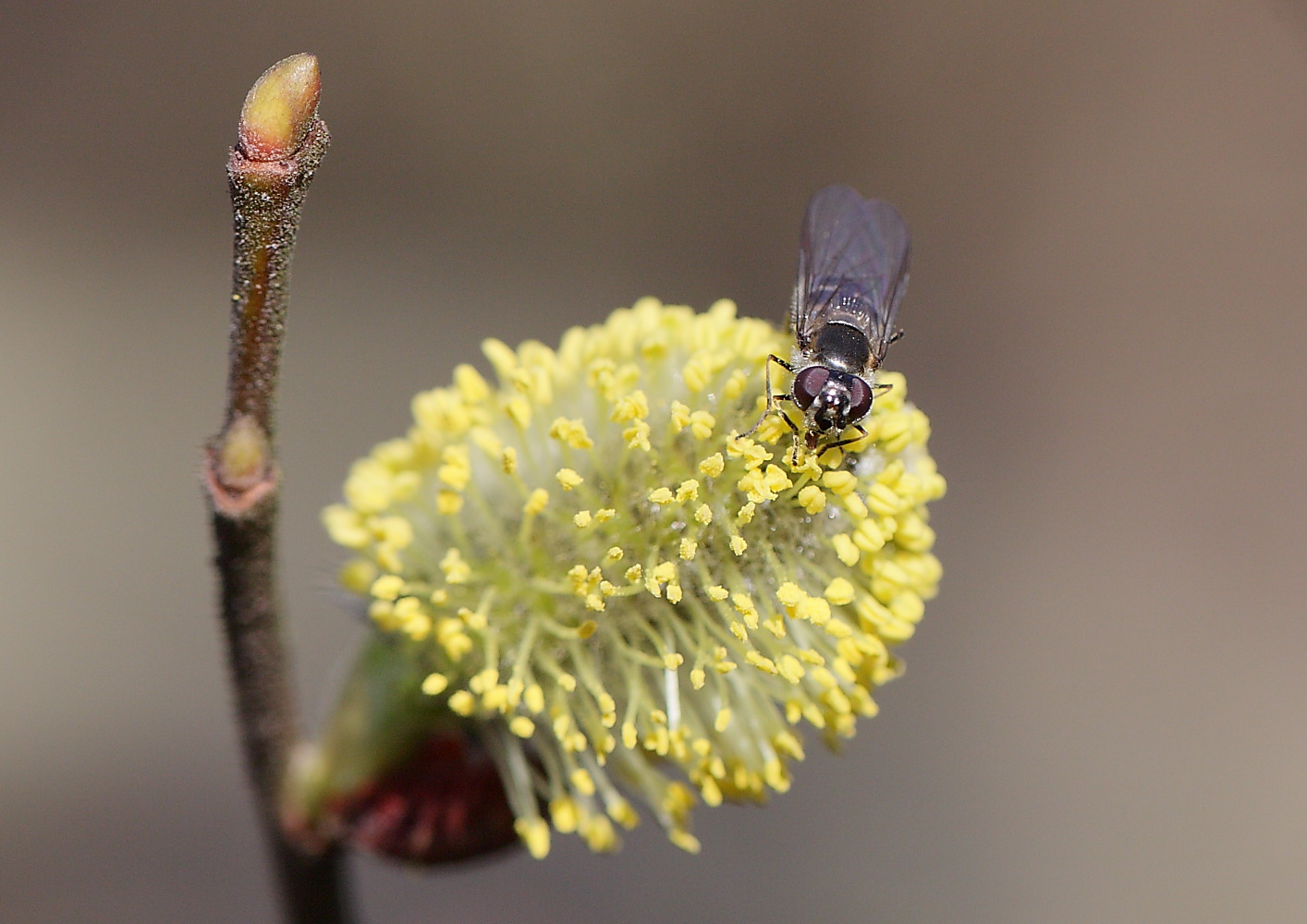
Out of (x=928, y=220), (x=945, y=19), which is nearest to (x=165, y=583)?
(x=928, y=220)

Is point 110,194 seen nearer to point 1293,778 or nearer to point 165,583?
point 165,583

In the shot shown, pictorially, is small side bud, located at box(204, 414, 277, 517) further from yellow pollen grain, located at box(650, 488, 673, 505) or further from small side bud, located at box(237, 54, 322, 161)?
yellow pollen grain, located at box(650, 488, 673, 505)

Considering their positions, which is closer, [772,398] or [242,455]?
[242,455]

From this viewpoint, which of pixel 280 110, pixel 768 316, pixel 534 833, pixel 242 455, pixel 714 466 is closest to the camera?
pixel 280 110

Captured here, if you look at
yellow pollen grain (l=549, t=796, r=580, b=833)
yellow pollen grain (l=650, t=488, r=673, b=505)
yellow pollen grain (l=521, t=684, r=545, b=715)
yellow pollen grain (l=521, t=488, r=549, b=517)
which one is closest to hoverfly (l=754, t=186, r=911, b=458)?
yellow pollen grain (l=650, t=488, r=673, b=505)

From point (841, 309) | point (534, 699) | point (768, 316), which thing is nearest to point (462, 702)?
point (534, 699)

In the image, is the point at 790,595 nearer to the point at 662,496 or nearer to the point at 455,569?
the point at 662,496
